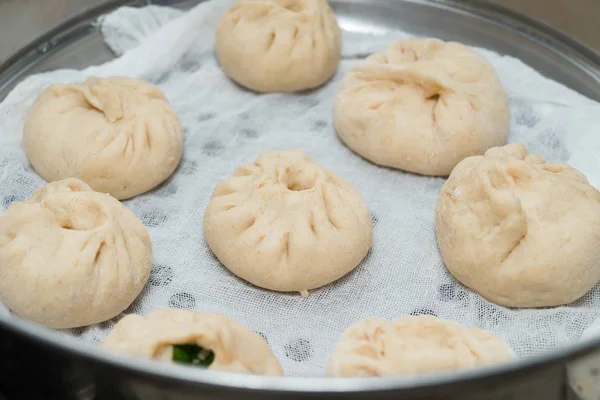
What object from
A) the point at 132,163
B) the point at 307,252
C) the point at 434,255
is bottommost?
the point at 434,255

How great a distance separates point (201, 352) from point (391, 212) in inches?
26.4

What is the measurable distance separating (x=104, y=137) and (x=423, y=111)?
0.76m

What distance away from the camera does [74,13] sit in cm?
208

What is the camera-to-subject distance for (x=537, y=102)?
6.32 ft

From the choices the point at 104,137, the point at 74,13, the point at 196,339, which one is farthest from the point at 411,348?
the point at 74,13

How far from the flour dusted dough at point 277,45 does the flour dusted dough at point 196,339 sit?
0.84m

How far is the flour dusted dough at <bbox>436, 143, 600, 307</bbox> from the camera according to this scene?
1.44 meters

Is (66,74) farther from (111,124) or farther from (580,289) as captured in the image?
(580,289)

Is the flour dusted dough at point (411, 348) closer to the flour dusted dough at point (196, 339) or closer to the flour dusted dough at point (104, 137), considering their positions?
the flour dusted dough at point (196, 339)

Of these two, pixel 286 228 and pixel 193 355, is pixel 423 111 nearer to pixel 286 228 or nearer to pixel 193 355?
pixel 286 228

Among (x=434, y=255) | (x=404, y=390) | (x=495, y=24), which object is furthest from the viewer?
(x=495, y=24)

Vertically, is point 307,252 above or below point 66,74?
below

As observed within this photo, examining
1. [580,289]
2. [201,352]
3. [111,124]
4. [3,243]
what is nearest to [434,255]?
[580,289]

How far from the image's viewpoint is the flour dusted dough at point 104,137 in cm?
165
